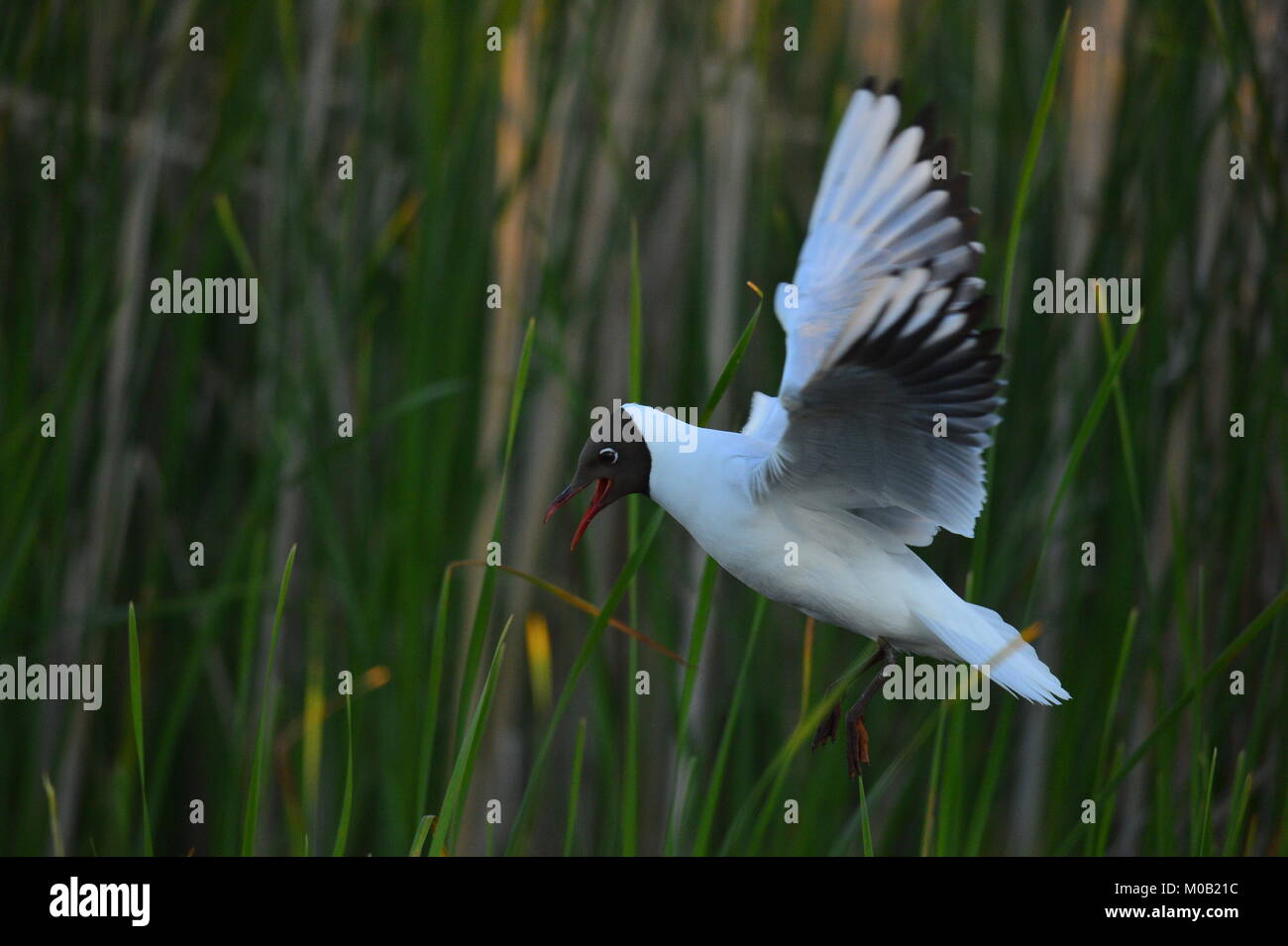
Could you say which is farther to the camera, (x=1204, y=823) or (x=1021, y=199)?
(x=1204, y=823)

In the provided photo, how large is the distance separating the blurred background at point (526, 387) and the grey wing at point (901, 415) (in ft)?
1.45

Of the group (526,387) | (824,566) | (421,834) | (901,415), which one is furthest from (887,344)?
(526,387)

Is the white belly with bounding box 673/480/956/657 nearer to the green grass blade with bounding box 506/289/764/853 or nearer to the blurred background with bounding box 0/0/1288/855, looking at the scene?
the green grass blade with bounding box 506/289/764/853

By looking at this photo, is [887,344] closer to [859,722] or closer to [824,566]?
[824,566]

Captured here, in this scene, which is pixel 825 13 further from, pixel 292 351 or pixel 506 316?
pixel 292 351

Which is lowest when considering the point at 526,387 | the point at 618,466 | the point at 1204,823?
the point at 1204,823

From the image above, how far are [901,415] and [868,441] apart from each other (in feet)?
0.16

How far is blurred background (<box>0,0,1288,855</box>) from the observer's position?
63.9 inches

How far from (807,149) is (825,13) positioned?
28cm

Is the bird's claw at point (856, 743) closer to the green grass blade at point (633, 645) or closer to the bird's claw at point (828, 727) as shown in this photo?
the bird's claw at point (828, 727)

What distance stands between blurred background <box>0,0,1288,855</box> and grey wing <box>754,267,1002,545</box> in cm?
44

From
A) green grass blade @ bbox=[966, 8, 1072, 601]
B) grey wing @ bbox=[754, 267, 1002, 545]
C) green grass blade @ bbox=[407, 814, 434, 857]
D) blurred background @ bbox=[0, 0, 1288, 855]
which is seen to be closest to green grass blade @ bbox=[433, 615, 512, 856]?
green grass blade @ bbox=[407, 814, 434, 857]

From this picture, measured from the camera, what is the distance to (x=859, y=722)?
1137mm
